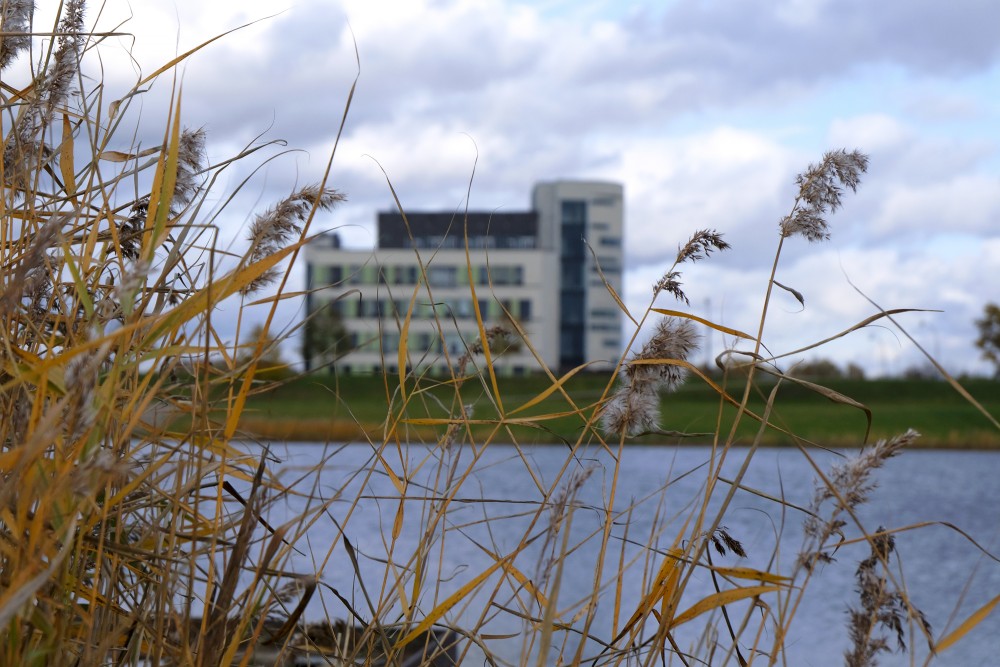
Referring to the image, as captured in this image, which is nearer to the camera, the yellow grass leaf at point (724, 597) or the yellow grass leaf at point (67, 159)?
the yellow grass leaf at point (724, 597)

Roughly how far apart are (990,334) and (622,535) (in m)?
50.0

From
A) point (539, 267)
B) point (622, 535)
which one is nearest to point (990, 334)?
point (539, 267)

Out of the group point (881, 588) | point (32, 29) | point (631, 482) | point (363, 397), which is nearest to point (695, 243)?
point (881, 588)

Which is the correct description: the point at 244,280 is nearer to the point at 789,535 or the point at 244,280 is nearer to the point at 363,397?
the point at 789,535

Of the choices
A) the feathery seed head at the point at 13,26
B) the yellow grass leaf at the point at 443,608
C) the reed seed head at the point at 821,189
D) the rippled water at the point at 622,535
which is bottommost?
the rippled water at the point at 622,535

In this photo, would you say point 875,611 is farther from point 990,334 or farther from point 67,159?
point 990,334

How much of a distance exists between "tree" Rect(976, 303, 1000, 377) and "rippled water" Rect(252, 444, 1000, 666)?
31.8m

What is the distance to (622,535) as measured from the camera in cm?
373

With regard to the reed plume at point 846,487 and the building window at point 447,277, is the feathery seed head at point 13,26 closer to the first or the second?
the reed plume at point 846,487

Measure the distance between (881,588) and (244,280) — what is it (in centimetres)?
71

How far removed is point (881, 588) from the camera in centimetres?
98

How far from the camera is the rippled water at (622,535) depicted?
127 cm

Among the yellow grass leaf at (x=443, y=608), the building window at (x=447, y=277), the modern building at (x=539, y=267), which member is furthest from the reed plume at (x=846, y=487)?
the building window at (x=447, y=277)

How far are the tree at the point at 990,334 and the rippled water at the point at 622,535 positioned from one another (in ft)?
104
